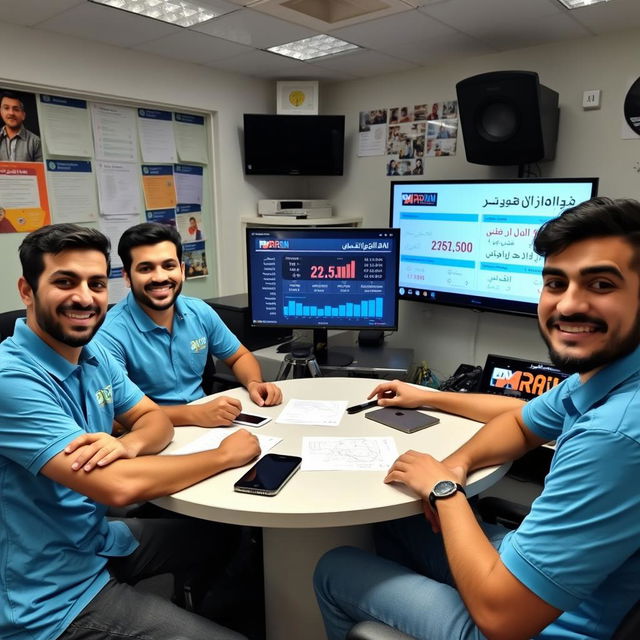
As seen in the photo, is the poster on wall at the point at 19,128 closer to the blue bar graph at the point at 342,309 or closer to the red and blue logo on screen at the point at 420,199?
the blue bar graph at the point at 342,309

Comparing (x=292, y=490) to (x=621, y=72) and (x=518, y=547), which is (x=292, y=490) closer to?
(x=518, y=547)

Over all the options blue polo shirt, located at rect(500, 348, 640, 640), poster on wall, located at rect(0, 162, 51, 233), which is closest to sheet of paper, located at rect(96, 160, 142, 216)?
poster on wall, located at rect(0, 162, 51, 233)

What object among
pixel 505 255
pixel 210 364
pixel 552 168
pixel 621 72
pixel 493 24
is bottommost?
pixel 210 364

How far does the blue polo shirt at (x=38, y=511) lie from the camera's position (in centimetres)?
114

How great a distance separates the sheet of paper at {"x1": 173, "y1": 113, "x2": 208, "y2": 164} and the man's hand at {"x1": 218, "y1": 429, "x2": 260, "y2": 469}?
259cm

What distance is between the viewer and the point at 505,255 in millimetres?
2846

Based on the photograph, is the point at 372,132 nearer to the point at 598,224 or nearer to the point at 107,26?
the point at 107,26

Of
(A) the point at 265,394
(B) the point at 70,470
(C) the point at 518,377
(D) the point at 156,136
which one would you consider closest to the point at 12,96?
(D) the point at 156,136

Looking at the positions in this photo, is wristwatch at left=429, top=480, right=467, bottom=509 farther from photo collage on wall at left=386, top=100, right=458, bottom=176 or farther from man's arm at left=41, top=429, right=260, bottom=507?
photo collage on wall at left=386, top=100, right=458, bottom=176

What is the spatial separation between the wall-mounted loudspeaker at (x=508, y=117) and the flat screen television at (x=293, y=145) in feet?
3.58

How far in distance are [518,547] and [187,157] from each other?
10.6 ft

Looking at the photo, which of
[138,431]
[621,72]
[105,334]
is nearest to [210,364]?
[105,334]

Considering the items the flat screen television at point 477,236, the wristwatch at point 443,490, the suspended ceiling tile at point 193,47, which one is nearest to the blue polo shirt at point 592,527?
the wristwatch at point 443,490

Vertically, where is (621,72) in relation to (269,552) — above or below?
above
